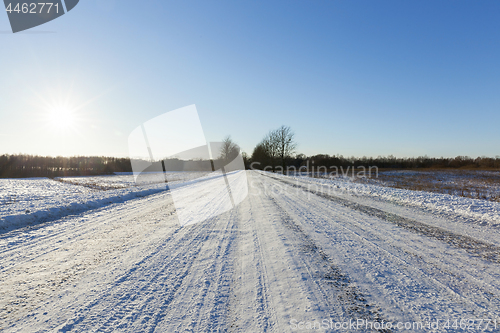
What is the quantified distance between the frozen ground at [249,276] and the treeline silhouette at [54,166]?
41943mm

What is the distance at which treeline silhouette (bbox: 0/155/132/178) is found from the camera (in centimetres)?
3469

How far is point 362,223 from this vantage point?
595cm

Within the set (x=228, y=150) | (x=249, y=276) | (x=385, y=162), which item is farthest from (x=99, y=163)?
(x=385, y=162)

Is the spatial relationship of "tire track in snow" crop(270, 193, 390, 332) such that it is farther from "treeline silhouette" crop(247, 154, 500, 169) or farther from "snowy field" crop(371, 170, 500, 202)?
"treeline silhouette" crop(247, 154, 500, 169)

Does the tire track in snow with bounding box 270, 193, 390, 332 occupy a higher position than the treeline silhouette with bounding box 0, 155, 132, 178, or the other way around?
the treeline silhouette with bounding box 0, 155, 132, 178

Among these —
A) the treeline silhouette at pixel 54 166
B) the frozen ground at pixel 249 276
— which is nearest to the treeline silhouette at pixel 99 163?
the treeline silhouette at pixel 54 166

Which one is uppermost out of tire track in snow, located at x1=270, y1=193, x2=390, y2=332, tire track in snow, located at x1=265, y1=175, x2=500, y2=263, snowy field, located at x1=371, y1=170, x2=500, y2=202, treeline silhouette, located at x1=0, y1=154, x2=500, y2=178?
treeline silhouette, located at x1=0, y1=154, x2=500, y2=178

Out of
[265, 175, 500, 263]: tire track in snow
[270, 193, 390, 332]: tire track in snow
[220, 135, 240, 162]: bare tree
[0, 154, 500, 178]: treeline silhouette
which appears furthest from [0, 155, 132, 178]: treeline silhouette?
[265, 175, 500, 263]: tire track in snow

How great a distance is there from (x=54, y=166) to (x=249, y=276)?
53224 mm

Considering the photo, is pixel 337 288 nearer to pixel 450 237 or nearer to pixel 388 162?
pixel 450 237

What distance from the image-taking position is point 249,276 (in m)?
Answer: 3.23

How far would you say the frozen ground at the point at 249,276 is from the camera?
2.34 m

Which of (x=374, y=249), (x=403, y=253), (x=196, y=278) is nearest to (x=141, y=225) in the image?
(x=196, y=278)

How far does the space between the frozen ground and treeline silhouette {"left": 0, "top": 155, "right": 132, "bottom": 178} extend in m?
41.9
